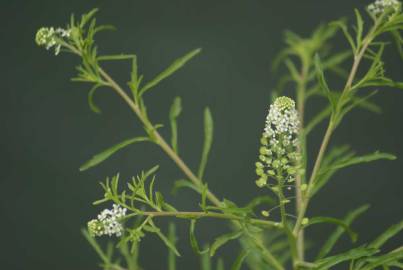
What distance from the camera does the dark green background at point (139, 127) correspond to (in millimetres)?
1783

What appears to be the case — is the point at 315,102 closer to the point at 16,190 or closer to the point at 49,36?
the point at 16,190

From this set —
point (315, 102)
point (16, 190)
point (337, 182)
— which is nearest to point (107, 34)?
point (16, 190)

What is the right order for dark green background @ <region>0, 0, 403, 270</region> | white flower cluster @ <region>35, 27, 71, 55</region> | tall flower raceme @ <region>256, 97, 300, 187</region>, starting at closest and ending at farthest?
tall flower raceme @ <region>256, 97, 300, 187</region>, white flower cluster @ <region>35, 27, 71, 55</region>, dark green background @ <region>0, 0, 403, 270</region>

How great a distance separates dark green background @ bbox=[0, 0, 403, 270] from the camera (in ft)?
5.85

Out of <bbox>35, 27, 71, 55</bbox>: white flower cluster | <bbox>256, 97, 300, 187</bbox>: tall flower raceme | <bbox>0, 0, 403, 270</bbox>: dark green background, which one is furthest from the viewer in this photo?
<bbox>0, 0, 403, 270</bbox>: dark green background

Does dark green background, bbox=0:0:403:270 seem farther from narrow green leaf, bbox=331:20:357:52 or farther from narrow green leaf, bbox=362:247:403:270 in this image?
narrow green leaf, bbox=362:247:403:270

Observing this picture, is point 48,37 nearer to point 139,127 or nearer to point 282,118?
point 282,118

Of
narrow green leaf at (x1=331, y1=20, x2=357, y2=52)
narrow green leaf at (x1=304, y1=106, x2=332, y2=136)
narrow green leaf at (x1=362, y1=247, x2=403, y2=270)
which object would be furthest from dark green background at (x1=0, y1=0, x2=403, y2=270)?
narrow green leaf at (x1=362, y1=247, x2=403, y2=270)

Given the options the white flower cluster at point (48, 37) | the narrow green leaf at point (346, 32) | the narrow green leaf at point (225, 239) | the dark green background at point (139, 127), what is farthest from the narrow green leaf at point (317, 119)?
the dark green background at point (139, 127)

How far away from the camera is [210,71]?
6.13 ft

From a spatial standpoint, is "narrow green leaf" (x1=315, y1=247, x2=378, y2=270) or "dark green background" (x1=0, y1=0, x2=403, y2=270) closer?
"narrow green leaf" (x1=315, y1=247, x2=378, y2=270)

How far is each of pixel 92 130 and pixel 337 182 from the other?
0.76 m

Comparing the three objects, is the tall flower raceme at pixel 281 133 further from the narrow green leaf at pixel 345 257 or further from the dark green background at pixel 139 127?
the dark green background at pixel 139 127

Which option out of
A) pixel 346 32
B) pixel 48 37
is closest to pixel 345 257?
pixel 346 32
